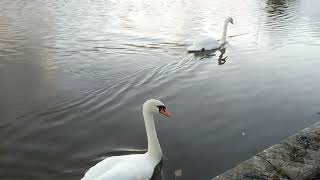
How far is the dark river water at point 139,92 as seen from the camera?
6.81 metres

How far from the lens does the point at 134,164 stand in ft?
18.7

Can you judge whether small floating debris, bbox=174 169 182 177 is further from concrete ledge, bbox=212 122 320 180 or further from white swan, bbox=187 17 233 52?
white swan, bbox=187 17 233 52

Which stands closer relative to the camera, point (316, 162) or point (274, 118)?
point (316, 162)

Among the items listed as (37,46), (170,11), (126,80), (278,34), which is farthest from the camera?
(170,11)

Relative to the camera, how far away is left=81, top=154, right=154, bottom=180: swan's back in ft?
17.3

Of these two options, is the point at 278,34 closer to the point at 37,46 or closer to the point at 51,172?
the point at 37,46

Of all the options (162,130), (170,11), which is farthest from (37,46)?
(170,11)

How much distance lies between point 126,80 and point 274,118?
3954 mm

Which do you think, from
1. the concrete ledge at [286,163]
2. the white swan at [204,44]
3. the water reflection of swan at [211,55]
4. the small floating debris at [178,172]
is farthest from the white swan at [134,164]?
the white swan at [204,44]

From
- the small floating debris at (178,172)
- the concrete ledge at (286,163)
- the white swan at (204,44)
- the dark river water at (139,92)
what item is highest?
the concrete ledge at (286,163)

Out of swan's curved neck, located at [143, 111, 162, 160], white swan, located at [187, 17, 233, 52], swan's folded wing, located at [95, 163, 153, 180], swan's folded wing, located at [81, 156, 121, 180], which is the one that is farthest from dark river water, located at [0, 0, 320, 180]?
swan's folded wing, located at [81, 156, 121, 180]

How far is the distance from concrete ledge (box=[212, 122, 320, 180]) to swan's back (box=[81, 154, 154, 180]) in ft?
4.31

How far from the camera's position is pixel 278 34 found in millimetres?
17984

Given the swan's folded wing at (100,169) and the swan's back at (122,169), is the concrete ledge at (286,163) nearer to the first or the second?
the swan's back at (122,169)
